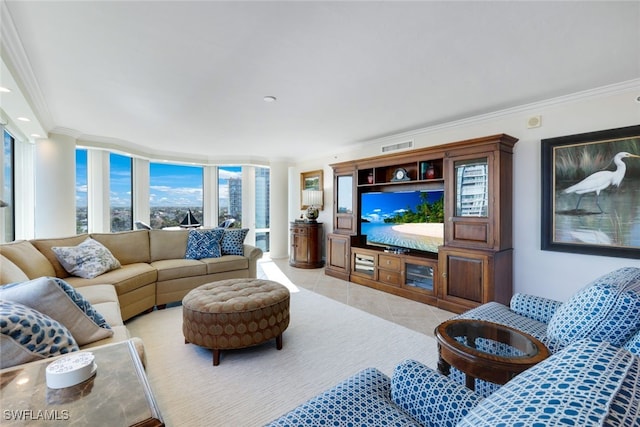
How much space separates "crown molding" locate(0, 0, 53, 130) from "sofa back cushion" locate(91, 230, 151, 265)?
157 centimetres

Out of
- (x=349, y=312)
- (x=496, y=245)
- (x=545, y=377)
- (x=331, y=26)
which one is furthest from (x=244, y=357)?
(x=496, y=245)

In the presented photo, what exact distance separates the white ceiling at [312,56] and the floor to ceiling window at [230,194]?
315 centimetres

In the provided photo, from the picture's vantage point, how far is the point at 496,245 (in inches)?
119

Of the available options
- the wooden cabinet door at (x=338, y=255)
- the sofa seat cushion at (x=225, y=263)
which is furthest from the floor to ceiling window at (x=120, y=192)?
the wooden cabinet door at (x=338, y=255)

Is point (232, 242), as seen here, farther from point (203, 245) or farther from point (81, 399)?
point (81, 399)

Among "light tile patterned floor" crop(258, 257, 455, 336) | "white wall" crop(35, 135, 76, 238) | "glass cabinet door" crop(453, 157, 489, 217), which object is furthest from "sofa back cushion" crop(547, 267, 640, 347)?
"white wall" crop(35, 135, 76, 238)

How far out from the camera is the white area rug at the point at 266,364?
5.70 feet

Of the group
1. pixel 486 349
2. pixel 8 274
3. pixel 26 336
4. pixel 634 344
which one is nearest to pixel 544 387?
pixel 634 344

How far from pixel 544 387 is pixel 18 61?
365 cm

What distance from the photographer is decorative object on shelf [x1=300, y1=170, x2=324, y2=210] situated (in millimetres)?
5910

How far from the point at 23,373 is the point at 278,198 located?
5713 mm

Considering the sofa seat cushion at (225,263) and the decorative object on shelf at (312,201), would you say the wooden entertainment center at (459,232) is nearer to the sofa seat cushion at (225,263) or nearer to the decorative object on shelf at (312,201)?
the decorative object on shelf at (312,201)

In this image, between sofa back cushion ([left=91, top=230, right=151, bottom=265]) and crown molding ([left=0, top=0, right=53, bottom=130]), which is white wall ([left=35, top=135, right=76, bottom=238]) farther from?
sofa back cushion ([left=91, top=230, right=151, bottom=265])

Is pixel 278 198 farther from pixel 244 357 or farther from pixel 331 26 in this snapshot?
pixel 331 26
